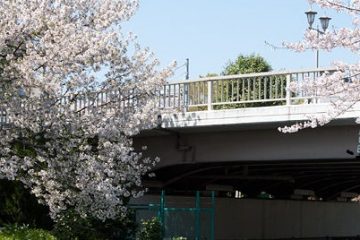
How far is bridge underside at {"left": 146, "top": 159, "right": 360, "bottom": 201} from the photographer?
102ft

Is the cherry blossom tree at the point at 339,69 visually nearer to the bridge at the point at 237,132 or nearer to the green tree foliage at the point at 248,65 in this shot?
the bridge at the point at 237,132

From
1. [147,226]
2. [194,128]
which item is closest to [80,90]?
[147,226]

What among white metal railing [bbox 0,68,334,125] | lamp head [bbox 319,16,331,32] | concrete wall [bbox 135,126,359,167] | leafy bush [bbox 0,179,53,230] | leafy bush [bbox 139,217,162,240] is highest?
lamp head [bbox 319,16,331,32]

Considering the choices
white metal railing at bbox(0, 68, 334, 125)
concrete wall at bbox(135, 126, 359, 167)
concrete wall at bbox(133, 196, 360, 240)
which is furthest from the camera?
concrete wall at bbox(133, 196, 360, 240)

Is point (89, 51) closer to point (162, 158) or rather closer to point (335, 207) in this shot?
point (162, 158)

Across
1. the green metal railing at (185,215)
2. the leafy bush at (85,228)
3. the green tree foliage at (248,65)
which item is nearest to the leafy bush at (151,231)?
the leafy bush at (85,228)

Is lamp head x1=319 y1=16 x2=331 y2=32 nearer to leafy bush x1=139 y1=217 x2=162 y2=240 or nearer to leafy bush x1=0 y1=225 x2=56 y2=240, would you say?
leafy bush x1=139 y1=217 x2=162 y2=240

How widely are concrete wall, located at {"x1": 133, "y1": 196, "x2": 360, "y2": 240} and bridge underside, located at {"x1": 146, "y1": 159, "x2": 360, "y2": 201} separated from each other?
1.13 metres

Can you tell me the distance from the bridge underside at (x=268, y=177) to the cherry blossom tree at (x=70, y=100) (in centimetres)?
1117

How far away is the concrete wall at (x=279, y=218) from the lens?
35250 millimetres

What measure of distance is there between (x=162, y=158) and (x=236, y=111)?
4.13 meters

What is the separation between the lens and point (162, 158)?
27234 millimetres

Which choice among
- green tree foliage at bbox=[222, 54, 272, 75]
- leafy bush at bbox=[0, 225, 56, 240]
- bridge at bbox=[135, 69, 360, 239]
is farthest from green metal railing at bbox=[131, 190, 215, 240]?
green tree foliage at bbox=[222, 54, 272, 75]

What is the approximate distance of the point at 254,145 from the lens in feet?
83.8
